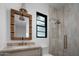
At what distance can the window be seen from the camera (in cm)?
184

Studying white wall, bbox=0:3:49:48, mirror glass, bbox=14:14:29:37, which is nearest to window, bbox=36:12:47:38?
white wall, bbox=0:3:49:48

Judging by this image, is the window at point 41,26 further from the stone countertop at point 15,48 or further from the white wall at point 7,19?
the stone countertop at point 15,48

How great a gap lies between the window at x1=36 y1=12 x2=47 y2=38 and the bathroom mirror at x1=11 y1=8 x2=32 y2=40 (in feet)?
0.37

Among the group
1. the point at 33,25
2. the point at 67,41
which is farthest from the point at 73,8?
the point at 33,25

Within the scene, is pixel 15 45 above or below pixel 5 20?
below

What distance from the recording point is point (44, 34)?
1.85 metres

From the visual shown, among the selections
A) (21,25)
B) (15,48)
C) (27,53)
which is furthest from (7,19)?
(27,53)

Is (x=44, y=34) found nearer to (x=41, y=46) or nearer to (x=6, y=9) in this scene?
(x=41, y=46)

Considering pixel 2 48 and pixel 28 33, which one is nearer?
pixel 2 48

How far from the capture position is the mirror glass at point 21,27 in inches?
70.0

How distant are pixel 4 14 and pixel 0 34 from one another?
27 cm

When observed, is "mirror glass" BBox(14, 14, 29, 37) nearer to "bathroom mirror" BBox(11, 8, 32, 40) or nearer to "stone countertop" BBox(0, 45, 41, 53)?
"bathroom mirror" BBox(11, 8, 32, 40)

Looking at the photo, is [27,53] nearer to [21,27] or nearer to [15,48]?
[15,48]

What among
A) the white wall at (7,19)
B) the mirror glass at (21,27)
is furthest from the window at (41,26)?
the mirror glass at (21,27)
